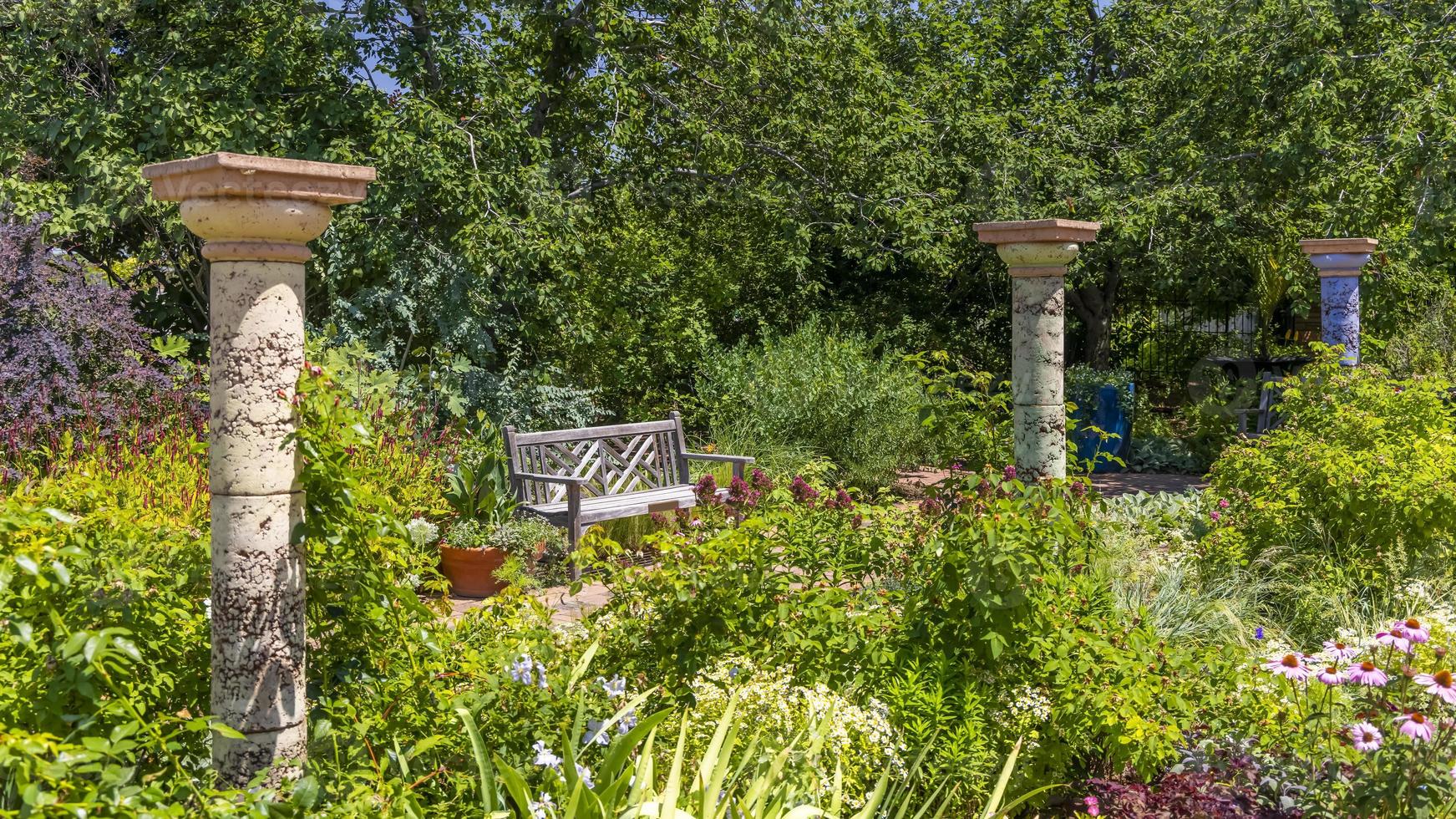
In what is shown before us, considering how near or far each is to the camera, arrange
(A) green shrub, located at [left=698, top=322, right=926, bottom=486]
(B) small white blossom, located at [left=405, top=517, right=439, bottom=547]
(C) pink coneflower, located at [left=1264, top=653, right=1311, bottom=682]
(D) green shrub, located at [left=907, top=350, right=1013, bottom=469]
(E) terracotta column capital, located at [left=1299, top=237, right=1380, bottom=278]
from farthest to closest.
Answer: (A) green shrub, located at [left=698, top=322, right=926, bottom=486]
(E) terracotta column capital, located at [left=1299, top=237, right=1380, bottom=278]
(B) small white blossom, located at [left=405, top=517, right=439, bottom=547]
(D) green shrub, located at [left=907, top=350, right=1013, bottom=469]
(C) pink coneflower, located at [left=1264, top=653, right=1311, bottom=682]

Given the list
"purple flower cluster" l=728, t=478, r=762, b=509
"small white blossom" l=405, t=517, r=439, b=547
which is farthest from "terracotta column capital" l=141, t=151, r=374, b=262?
"small white blossom" l=405, t=517, r=439, b=547

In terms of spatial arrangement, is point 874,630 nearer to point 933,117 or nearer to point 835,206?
point 835,206

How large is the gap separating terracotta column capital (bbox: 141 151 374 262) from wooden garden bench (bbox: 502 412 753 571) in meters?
3.88

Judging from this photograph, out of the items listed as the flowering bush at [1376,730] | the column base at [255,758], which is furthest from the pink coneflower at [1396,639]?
the column base at [255,758]

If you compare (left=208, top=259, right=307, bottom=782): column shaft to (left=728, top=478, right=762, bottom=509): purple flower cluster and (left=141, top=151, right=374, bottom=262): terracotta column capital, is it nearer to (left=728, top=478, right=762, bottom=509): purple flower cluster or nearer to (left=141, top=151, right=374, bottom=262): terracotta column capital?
(left=141, top=151, right=374, bottom=262): terracotta column capital

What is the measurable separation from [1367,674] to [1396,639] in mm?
380

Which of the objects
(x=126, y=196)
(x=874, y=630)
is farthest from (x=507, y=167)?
(x=874, y=630)

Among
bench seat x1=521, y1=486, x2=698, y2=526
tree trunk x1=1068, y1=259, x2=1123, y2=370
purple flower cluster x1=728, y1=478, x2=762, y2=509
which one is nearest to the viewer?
purple flower cluster x1=728, y1=478, x2=762, y2=509

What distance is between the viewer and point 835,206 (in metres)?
10.2

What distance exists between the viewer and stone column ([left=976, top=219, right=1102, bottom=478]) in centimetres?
462

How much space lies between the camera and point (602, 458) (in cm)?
742

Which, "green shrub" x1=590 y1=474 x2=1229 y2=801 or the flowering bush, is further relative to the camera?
"green shrub" x1=590 y1=474 x2=1229 y2=801

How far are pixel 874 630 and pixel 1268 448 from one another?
139 inches

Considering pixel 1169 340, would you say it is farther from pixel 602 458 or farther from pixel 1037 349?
pixel 1037 349
